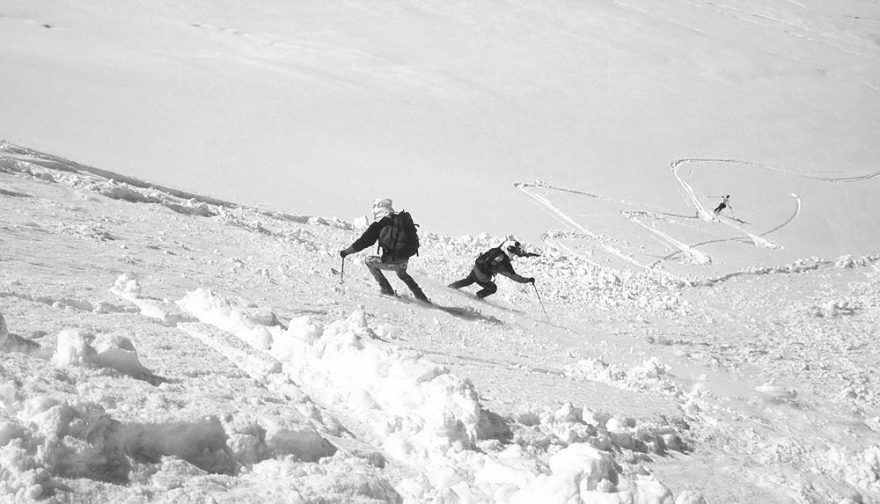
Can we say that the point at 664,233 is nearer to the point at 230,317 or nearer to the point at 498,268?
the point at 498,268

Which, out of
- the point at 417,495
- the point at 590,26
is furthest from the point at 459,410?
the point at 590,26

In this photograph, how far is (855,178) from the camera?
2202cm

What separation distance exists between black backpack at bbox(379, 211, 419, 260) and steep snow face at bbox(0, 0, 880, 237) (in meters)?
5.09

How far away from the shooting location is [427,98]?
22391mm

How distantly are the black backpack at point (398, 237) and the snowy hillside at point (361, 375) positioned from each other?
58 cm

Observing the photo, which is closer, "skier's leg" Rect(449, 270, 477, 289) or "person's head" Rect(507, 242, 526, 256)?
"skier's leg" Rect(449, 270, 477, 289)

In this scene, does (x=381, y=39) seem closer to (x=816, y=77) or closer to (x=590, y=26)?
(x=590, y=26)

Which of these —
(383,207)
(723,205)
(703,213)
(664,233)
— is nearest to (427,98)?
(703,213)

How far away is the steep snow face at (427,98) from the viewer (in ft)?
47.9

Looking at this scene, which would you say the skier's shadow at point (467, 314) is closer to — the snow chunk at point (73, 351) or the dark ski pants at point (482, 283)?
the dark ski pants at point (482, 283)

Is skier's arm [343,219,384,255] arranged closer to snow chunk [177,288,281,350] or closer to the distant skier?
the distant skier

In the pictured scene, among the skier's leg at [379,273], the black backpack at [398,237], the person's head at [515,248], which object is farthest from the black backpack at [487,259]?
the skier's leg at [379,273]

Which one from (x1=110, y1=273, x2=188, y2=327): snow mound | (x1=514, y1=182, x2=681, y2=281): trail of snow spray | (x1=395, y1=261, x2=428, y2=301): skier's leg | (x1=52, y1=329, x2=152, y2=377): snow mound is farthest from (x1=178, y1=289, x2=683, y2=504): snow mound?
(x1=514, y1=182, x2=681, y2=281): trail of snow spray

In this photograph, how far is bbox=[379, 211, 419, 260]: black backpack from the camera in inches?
319
